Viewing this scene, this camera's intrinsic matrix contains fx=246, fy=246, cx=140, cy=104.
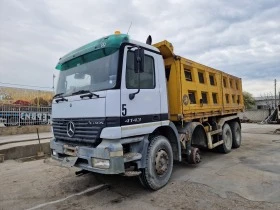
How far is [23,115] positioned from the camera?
50.2ft

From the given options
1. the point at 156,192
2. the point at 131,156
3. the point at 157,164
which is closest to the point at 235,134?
the point at 157,164

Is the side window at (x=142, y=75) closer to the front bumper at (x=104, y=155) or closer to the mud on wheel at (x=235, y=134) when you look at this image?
the front bumper at (x=104, y=155)

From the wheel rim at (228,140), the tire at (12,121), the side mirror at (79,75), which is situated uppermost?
the side mirror at (79,75)

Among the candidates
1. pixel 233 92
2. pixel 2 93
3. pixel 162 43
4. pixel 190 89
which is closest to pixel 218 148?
pixel 233 92

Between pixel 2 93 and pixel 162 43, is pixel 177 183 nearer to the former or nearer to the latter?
pixel 162 43

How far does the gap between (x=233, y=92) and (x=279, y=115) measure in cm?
1849

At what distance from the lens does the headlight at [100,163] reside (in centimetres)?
394

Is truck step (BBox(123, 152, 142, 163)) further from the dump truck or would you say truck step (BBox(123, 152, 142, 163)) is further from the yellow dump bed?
the yellow dump bed

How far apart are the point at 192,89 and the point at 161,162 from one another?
2.24m

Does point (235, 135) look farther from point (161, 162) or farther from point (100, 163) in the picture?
point (100, 163)

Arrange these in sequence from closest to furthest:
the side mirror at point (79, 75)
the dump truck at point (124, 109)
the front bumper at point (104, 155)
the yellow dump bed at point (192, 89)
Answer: the front bumper at point (104, 155), the dump truck at point (124, 109), the side mirror at point (79, 75), the yellow dump bed at point (192, 89)

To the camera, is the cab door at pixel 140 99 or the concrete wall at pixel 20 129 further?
the concrete wall at pixel 20 129

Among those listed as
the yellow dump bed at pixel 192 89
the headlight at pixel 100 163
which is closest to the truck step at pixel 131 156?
the headlight at pixel 100 163

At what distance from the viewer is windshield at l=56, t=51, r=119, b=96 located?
13.7ft
